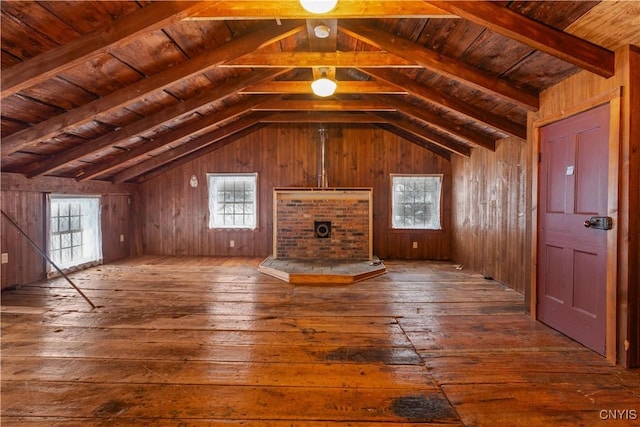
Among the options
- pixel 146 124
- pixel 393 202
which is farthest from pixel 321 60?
pixel 393 202

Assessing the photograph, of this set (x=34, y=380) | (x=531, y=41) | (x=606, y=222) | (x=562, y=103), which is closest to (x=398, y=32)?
(x=531, y=41)

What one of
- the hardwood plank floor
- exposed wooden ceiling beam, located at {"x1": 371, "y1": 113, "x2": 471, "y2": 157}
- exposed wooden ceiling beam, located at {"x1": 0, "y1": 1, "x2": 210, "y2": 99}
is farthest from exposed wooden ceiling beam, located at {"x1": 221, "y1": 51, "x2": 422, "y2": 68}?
the hardwood plank floor

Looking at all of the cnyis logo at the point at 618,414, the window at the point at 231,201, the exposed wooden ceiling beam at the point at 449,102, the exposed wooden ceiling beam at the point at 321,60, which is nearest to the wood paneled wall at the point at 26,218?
the window at the point at 231,201

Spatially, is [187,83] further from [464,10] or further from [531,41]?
[531,41]

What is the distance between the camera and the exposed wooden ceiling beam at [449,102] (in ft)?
12.8

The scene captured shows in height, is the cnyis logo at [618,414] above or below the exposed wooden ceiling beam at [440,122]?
below

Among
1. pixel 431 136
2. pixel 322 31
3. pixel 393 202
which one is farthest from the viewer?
pixel 393 202

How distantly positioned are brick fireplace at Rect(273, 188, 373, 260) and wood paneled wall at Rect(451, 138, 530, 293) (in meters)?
1.70

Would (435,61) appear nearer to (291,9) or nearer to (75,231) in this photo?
(291,9)

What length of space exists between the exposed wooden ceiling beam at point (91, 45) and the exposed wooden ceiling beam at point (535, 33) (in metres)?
1.84

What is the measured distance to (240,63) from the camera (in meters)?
3.33

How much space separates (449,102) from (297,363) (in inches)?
135

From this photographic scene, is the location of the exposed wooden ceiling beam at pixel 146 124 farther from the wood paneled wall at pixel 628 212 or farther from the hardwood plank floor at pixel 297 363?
the wood paneled wall at pixel 628 212

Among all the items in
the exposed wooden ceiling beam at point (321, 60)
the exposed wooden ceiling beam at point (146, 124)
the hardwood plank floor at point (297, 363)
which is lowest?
the hardwood plank floor at point (297, 363)
